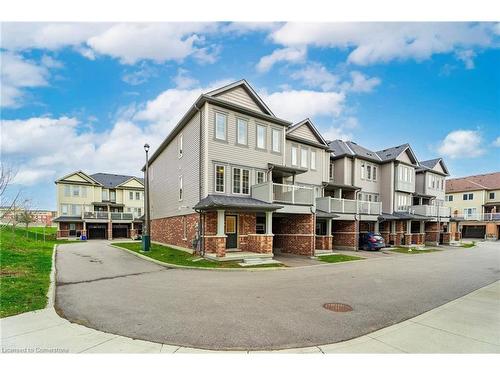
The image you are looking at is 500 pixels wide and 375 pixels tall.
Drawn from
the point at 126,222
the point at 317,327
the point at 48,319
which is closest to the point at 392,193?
the point at 317,327

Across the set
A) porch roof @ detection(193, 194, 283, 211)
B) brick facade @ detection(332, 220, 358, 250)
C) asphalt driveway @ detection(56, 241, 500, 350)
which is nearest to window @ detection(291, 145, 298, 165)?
porch roof @ detection(193, 194, 283, 211)

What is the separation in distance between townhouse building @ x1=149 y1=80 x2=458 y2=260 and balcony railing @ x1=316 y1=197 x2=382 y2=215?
0.08 meters

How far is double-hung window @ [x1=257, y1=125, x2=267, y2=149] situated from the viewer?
1809 centimetres

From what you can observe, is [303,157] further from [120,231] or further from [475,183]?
[475,183]

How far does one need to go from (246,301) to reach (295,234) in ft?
38.7

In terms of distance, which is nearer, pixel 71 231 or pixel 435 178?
pixel 435 178

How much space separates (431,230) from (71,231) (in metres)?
49.5

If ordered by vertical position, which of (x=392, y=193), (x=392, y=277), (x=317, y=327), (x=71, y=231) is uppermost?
(x=392, y=193)

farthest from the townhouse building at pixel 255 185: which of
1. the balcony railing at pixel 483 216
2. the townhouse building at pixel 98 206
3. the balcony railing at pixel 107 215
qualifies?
the balcony railing at pixel 483 216

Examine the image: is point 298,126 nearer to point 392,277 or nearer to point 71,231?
point 392,277

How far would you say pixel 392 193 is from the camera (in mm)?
28328

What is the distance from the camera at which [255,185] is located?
1697 centimetres

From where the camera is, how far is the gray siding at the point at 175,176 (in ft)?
55.8

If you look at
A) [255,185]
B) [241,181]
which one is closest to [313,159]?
[255,185]
